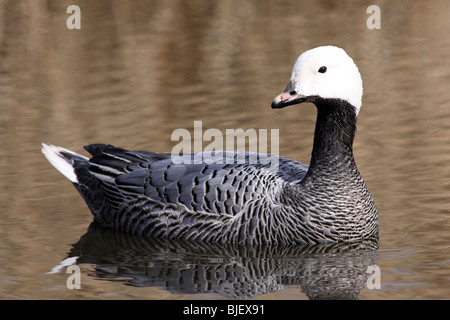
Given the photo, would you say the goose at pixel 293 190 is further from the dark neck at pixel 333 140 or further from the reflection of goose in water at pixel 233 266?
the reflection of goose in water at pixel 233 266

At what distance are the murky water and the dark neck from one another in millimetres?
880

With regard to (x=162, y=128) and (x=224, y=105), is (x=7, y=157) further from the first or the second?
(x=224, y=105)

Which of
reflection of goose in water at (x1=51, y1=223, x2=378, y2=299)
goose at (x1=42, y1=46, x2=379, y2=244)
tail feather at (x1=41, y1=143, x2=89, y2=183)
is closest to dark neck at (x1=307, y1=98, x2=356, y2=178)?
goose at (x1=42, y1=46, x2=379, y2=244)

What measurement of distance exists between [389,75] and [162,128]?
4.97 m

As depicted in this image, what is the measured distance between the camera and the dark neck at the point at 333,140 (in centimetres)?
889

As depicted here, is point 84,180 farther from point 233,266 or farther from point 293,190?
point 293,190

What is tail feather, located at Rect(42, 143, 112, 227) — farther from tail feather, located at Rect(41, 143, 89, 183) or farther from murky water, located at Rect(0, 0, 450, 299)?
murky water, located at Rect(0, 0, 450, 299)

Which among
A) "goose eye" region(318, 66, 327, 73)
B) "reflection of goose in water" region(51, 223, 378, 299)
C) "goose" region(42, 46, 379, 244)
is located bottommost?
"reflection of goose in water" region(51, 223, 378, 299)

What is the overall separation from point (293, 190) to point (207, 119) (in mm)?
4980

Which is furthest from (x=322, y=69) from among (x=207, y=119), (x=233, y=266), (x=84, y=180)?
(x=207, y=119)

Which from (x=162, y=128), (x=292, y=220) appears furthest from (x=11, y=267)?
(x=162, y=128)

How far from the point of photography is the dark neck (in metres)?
8.89

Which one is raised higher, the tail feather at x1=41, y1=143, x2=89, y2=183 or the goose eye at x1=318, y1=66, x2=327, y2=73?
the goose eye at x1=318, y1=66, x2=327, y2=73

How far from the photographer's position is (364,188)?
9.05 metres
